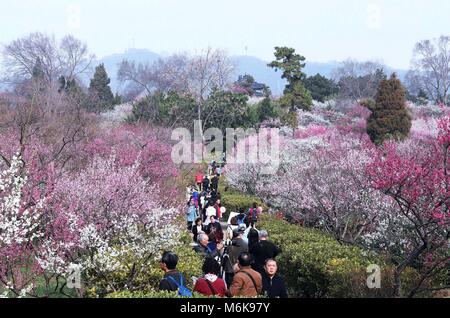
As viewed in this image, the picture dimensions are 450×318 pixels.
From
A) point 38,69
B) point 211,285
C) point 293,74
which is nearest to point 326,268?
point 211,285

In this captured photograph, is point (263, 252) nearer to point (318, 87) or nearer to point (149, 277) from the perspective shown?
point (149, 277)

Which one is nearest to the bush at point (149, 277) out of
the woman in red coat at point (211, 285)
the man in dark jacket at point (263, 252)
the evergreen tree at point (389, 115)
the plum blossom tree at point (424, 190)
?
the man in dark jacket at point (263, 252)

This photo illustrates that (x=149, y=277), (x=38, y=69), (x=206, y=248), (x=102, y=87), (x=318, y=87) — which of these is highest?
(x=38, y=69)

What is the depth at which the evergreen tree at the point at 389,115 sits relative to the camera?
2758 cm

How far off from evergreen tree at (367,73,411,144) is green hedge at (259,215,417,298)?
18192 mm

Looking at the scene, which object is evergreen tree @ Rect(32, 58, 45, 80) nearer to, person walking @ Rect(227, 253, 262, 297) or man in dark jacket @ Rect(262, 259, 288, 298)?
man in dark jacket @ Rect(262, 259, 288, 298)

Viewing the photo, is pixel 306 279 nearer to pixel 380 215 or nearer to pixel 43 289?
pixel 380 215

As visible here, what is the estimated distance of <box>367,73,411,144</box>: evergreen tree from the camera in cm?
2758

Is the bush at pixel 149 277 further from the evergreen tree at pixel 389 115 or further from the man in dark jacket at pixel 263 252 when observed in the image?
the evergreen tree at pixel 389 115

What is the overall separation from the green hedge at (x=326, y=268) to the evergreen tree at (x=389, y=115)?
18192mm

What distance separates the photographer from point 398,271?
641 cm

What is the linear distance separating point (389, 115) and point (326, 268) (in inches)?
834

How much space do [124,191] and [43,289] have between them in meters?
2.45

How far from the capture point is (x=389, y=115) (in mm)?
27688
